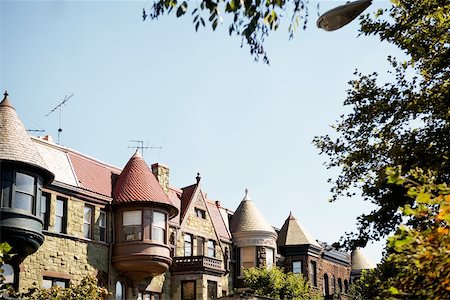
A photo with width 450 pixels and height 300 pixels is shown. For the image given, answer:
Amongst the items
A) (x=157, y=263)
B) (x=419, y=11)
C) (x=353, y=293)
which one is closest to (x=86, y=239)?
(x=157, y=263)

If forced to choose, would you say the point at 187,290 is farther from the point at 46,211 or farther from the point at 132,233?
the point at 46,211

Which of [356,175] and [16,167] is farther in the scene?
[16,167]

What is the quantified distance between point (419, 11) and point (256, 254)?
28.4m

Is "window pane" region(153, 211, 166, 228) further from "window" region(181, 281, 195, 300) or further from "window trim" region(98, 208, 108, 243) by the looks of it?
"window" region(181, 281, 195, 300)

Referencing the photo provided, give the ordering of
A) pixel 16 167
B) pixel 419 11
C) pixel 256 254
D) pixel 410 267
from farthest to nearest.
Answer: pixel 256 254, pixel 16 167, pixel 419 11, pixel 410 267

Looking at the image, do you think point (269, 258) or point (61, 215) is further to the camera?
point (269, 258)

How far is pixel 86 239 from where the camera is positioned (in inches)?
1332

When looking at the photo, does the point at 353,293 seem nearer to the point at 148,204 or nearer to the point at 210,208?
the point at 210,208

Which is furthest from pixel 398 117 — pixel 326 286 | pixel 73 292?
pixel 326 286

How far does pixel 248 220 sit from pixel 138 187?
12.2m

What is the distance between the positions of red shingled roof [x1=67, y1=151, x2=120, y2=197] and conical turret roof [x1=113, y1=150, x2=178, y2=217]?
549mm

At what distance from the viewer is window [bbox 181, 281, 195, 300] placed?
38625 millimetres

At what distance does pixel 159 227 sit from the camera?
1420 inches

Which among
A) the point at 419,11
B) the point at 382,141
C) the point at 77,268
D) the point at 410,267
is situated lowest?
the point at 410,267
